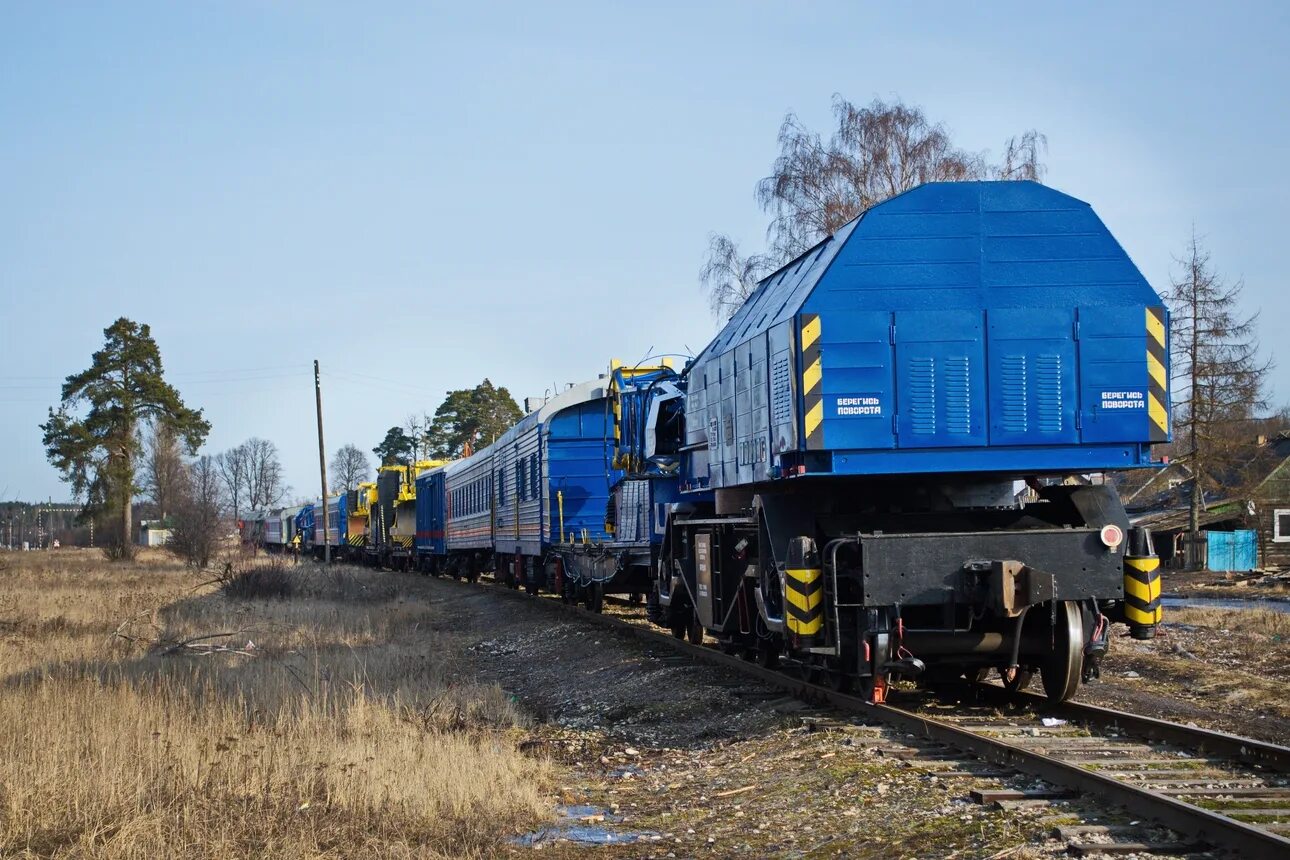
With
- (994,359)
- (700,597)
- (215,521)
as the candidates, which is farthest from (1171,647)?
(215,521)

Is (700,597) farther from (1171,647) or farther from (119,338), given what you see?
(119,338)

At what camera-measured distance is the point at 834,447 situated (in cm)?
858

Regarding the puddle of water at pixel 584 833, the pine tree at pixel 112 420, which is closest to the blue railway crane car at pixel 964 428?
the puddle of water at pixel 584 833

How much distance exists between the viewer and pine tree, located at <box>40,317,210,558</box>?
191 ft

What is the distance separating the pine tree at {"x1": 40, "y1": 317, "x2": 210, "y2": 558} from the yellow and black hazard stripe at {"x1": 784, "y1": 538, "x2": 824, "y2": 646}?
5346cm

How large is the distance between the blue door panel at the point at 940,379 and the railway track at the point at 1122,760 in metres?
1.95

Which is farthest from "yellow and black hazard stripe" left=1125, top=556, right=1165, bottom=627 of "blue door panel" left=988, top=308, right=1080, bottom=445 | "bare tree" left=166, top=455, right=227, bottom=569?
"bare tree" left=166, top=455, right=227, bottom=569

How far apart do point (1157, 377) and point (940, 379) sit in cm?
153

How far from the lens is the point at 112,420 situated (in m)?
59.1

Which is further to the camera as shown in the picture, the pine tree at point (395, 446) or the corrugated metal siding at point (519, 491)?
the pine tree at point (395, 446)

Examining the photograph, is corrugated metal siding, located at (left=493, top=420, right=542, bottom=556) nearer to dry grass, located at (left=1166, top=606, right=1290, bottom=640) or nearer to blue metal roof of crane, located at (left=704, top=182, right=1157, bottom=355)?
dry grass, located at (left=1166, top=606, right=1290, bottom=640)

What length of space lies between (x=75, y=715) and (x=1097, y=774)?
742cm

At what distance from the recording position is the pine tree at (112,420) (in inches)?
2288

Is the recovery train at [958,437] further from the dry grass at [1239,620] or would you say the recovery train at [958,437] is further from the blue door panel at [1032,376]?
the dry grass at [1239,620]
